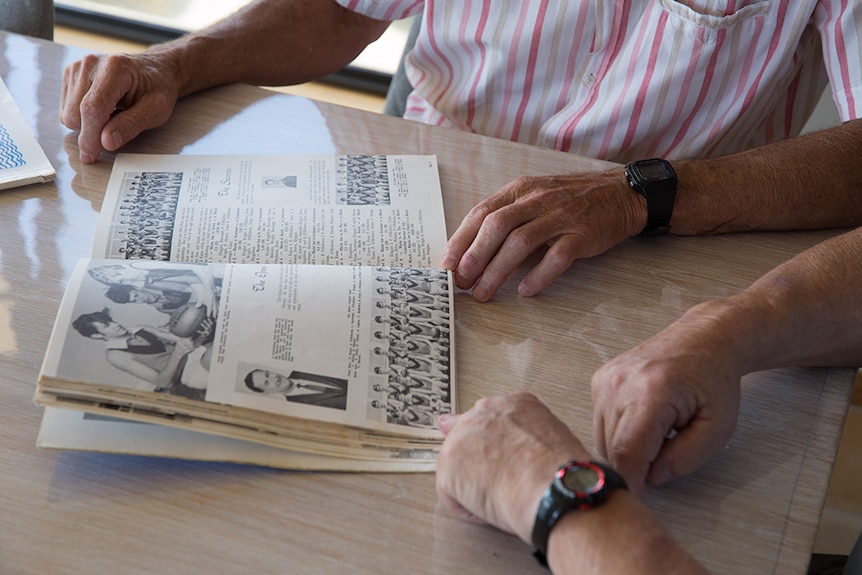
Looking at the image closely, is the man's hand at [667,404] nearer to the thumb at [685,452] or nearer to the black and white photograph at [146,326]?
the thumb at [685,452]

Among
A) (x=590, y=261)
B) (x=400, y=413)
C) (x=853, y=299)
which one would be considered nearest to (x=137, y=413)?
(x=400, y=413)

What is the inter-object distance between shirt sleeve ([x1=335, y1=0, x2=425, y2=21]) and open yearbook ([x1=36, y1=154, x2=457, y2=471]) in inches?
15.8

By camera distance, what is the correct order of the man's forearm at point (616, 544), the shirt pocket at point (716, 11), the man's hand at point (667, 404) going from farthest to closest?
the shirt pocket at point (716, 11), the man's hand at point (667, 404), the man's forearm at point (616, 544)

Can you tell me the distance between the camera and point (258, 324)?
2.43 ft

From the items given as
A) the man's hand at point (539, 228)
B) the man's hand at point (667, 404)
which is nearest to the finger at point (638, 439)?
the man's hand at point (667, 404)

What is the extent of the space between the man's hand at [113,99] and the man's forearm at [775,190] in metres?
0.64

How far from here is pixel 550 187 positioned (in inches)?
37.2

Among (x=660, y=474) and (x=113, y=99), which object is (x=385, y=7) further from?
(x=660, y=474)

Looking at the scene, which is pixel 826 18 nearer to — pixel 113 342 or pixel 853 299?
pixel 853 299

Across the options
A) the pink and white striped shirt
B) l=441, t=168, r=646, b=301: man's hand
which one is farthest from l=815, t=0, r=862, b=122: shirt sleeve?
l=441, t=168, r=646, b=301: man's hand

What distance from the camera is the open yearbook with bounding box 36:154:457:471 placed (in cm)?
66

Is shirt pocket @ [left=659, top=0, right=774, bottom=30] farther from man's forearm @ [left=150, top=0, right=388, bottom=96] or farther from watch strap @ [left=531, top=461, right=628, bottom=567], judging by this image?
watch strap @ [left=531, top=461, right=628, bottom=567]

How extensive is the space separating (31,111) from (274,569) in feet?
2.43

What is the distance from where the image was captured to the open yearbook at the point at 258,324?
2.18 feet
